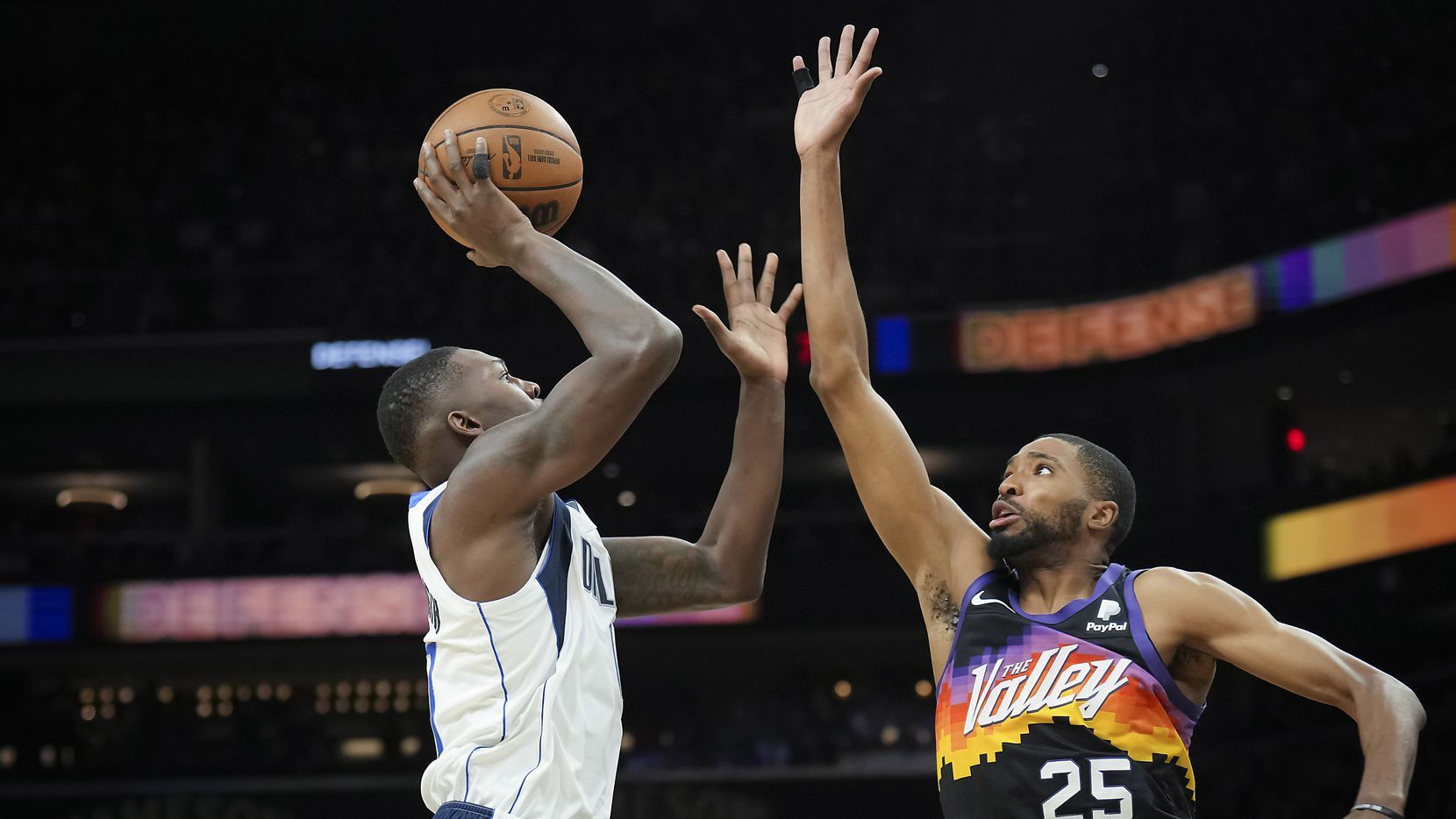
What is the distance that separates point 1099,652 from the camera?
12.1 ft

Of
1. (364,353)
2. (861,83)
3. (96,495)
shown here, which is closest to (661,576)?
(861,83)


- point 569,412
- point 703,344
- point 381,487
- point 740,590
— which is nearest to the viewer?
point 569,412

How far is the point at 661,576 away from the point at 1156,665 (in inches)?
49.5

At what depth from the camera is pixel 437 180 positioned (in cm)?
354

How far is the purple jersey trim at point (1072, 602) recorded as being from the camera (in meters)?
3.78

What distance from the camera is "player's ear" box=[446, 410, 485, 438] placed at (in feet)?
11.9

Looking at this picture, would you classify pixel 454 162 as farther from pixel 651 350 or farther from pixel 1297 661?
pixel 1297 661

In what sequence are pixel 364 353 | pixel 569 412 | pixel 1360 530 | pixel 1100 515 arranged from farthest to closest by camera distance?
pixel 364 353
pixel 1360 530
pixel 1100 515
pixel 569 412

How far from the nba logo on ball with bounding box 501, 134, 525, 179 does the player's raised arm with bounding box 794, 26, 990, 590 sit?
74cm

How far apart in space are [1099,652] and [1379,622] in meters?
13.4

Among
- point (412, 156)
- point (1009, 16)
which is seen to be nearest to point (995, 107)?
point (1009, 16)

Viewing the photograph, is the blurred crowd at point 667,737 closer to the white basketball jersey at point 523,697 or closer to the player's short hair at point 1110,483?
the player's short hair at point 1110,483

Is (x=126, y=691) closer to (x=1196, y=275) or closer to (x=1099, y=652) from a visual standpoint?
(x=1196, y=275)

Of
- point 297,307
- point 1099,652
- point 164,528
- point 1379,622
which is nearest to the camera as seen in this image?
point 1099,652
